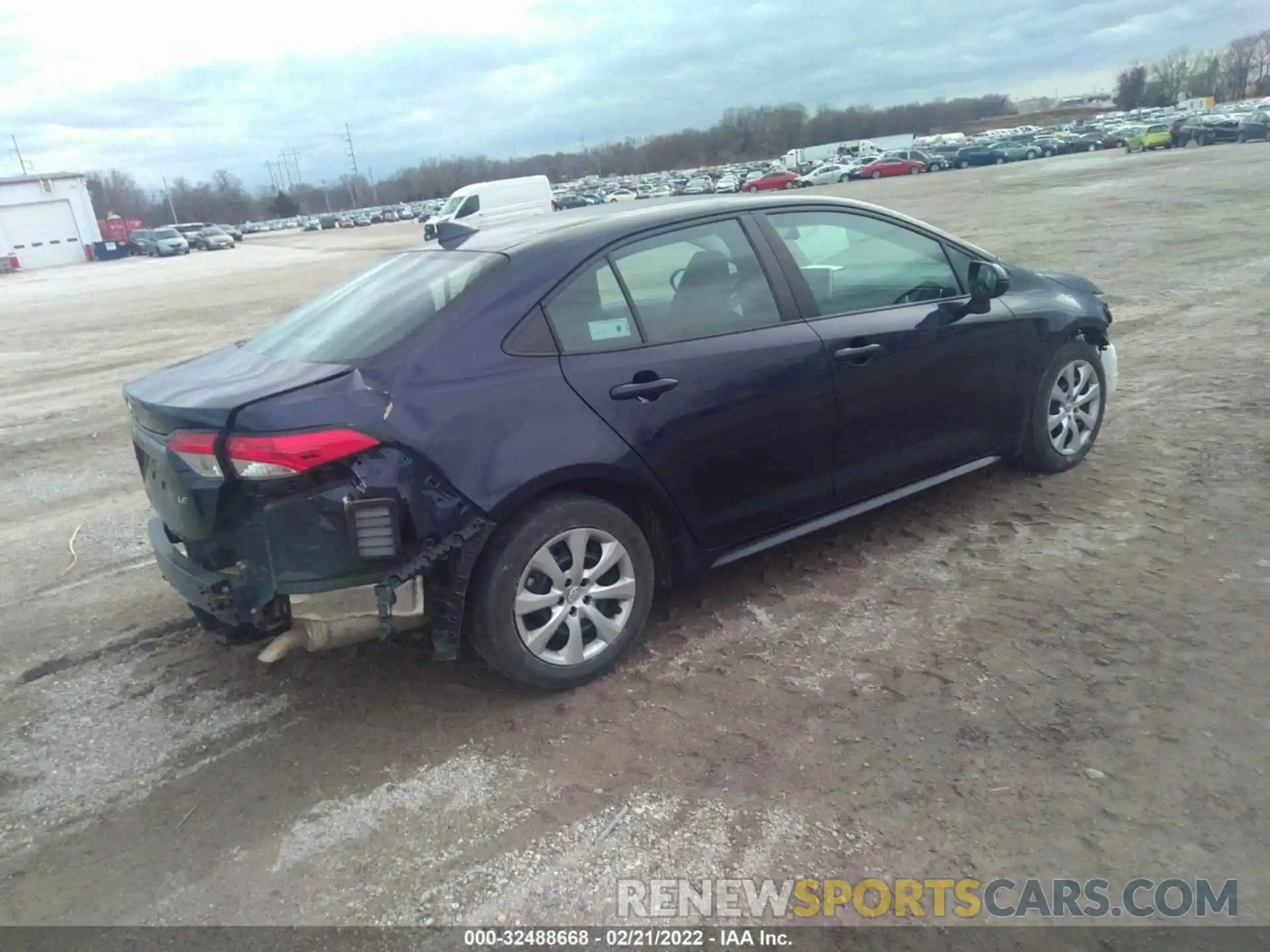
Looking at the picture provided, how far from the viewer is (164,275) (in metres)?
35.7

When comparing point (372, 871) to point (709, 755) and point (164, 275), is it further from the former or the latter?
point (164, 275)

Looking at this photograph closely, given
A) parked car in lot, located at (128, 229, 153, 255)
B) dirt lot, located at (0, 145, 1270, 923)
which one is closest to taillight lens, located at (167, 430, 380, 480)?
dirt lot, located at (0, 145, 1270, 923)

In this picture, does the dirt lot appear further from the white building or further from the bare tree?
the bare tree

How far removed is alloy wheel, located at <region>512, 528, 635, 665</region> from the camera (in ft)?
11.2

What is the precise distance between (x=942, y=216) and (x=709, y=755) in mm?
23232

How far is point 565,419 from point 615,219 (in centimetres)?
102

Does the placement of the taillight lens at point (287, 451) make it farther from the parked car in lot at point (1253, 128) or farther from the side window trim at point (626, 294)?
the parked car in lot at point (1253, 128)

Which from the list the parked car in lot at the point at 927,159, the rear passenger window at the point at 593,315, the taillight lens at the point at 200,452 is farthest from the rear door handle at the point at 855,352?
the parked car in lot at the point at 927,159

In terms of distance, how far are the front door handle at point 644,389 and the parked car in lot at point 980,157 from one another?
58736 mm

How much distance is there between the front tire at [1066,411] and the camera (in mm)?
5008

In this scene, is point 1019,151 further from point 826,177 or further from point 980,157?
point 826,177

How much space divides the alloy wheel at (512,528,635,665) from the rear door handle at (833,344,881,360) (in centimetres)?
130

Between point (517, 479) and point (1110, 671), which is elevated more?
point (517, 479)

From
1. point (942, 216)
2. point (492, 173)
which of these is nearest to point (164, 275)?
point (942, 216)
